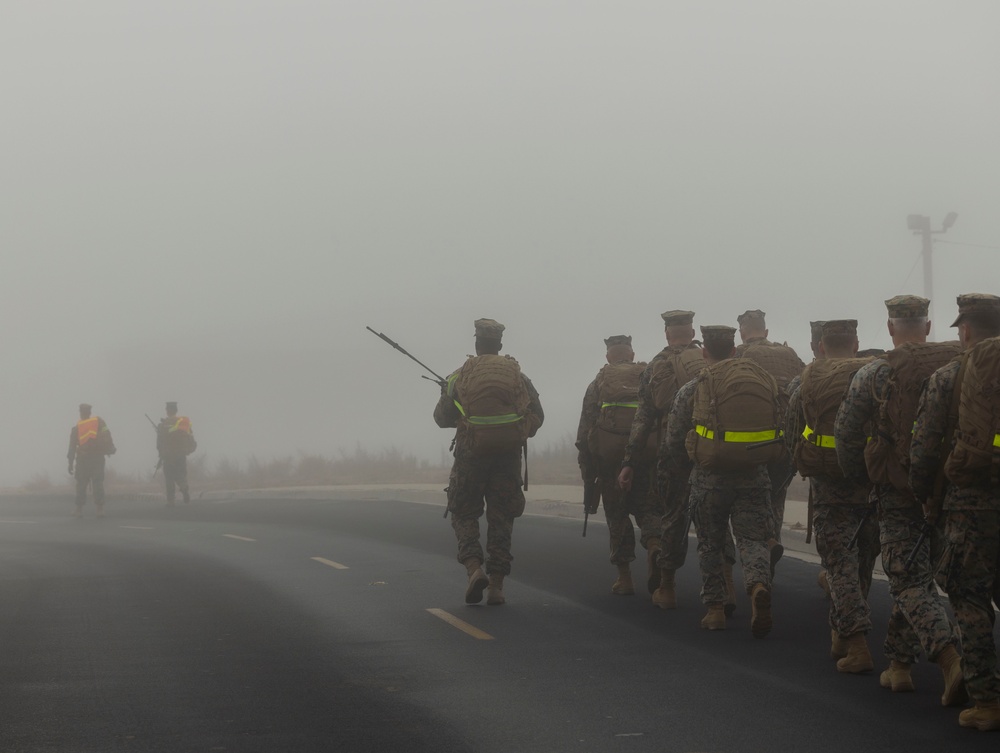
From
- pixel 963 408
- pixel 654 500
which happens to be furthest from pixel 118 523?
pixel 963 408

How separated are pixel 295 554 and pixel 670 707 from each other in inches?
395

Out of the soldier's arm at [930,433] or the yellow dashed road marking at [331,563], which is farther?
the yellow dashed road marking at [331,563]

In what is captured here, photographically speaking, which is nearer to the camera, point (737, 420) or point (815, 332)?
point (737, 420)

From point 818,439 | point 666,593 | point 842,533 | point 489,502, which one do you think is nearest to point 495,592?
point 489,502

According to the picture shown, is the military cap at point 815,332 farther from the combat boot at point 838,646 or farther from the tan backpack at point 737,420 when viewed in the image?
the combat boot at point 838,646

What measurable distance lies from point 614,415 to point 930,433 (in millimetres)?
5550

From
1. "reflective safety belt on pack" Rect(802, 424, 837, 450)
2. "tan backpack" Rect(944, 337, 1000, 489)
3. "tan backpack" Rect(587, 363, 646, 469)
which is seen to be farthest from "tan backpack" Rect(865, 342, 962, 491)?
"tan backpack" Rect(587, 363, 646, 469)

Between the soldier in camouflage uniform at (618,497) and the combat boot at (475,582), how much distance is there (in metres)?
1.16

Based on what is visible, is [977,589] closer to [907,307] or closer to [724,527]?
[907,307]

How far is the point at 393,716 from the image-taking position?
764 centimetres

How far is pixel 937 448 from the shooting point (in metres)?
7.07

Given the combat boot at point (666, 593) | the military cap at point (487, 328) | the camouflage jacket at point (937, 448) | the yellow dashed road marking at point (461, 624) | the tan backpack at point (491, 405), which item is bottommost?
the yellow dashed road marking at point (461, 624)

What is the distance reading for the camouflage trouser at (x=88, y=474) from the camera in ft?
91.7

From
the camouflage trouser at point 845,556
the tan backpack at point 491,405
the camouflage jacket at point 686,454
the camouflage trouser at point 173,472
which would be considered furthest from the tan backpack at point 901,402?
the camouflage trouser at point 173,472
